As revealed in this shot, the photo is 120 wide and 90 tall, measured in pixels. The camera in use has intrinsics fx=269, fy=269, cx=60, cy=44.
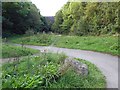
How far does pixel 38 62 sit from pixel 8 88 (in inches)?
64.9

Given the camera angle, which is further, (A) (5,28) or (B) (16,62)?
(A) (5,28)

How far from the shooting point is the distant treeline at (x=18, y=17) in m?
13.1

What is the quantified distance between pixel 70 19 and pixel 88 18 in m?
3.07

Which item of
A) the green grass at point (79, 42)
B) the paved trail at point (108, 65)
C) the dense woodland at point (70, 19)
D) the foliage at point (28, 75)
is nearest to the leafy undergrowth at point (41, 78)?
the foliage at point (28, 75)

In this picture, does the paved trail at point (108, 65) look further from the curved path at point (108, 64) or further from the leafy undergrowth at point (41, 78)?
the leafy undergrowth at point (41, 78)

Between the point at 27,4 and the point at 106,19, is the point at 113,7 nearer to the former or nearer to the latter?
the point at 106,19

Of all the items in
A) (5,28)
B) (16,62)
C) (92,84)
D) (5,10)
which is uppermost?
(5,10)

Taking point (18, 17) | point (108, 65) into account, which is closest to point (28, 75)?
point (108, 65)

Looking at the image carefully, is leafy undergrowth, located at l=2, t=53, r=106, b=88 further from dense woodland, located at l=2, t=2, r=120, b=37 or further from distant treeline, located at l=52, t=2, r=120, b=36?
distant treeline, located at l=52, t=2, r=120, b=36

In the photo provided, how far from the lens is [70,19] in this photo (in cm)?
2025

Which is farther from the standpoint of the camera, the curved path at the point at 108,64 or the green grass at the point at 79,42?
the green grass at the point at 79,42

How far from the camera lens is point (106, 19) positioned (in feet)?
50.9

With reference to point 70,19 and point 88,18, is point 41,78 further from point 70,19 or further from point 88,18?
point 70,19

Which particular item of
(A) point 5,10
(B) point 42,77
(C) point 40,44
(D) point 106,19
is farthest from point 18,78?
(D) point 106,19
